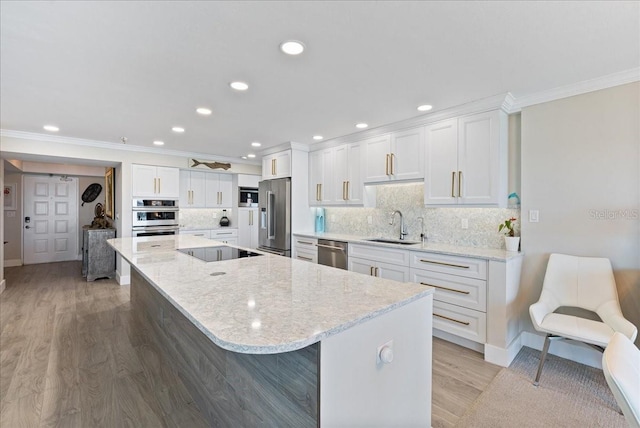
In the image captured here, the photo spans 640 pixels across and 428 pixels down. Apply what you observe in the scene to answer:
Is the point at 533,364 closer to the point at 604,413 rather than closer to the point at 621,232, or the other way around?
the point at 604,413

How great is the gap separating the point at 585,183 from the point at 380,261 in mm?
1991

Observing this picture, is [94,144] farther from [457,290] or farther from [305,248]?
[457,290]

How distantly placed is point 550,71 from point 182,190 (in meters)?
5.89

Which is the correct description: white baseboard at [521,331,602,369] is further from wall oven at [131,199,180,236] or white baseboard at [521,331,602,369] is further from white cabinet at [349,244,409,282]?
Answer: wall oven at [131,199,180,236]

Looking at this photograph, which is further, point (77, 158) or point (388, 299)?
point (77, 158)

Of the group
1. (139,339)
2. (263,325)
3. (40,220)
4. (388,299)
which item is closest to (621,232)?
(388,299)

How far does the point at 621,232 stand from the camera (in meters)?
2.29

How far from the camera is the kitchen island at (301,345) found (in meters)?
1.01

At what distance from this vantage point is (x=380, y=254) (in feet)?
11.2

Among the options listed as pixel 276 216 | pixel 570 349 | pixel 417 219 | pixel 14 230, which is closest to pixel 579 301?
pixel 570 349

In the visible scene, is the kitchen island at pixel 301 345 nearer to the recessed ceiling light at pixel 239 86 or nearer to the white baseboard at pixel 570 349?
the recessed ceiling light at pixel 239 86

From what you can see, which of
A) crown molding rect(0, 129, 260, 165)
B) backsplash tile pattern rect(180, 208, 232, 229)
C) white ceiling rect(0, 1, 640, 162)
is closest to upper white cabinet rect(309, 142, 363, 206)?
white ceiling rect(0, 1, 640, 162)

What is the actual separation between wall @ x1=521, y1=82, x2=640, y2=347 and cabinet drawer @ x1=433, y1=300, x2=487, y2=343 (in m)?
0.51

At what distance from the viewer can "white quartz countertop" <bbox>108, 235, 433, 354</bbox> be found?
3.10 ft
